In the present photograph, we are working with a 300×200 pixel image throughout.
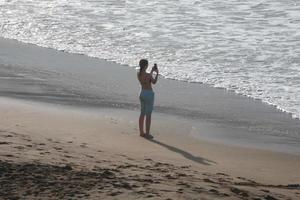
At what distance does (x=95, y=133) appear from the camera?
9.02 metres

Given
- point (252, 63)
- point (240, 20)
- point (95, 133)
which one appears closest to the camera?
point (95, 133)

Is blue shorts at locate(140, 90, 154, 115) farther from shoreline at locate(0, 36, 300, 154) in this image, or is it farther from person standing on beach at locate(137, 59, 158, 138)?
shoreline at locate(0, 36, 300, 154)

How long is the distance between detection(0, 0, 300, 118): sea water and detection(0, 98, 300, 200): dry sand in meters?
2.57

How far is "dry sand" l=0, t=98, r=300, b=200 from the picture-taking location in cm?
551

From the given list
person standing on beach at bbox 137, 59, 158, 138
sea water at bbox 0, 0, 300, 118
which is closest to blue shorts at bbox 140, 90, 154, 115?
person standing on beach at bbox 137, 59, 158, 138

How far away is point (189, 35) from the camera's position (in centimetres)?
1648

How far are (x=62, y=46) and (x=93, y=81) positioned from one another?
146 inches

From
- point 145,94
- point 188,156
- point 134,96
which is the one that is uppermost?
point 145,94

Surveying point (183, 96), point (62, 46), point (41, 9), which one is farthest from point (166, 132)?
point (41, 9)

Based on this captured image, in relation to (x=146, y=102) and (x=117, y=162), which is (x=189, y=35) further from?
(x=117, y=162)

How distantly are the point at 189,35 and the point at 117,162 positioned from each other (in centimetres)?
995

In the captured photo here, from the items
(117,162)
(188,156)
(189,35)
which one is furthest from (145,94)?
(189,35)

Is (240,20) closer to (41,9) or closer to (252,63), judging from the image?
(252,63)

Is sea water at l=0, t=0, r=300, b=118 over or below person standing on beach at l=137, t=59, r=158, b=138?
over
